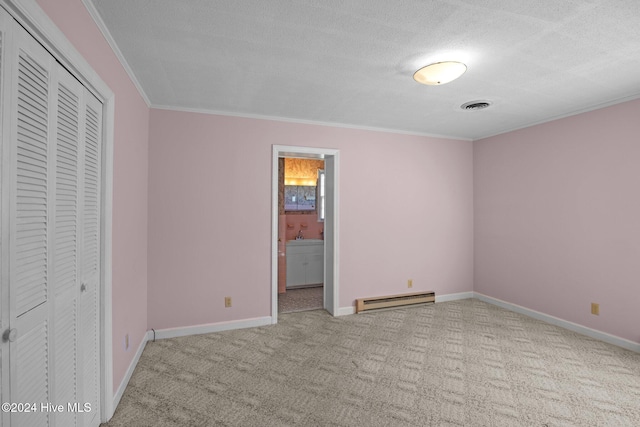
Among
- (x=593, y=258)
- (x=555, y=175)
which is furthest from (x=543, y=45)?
(x=593, y=258)

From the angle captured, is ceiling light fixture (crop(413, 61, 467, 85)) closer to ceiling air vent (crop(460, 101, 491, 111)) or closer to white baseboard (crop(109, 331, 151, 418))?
ceiling air vent (crop(460, 101, 491, 111))

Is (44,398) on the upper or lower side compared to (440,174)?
lower

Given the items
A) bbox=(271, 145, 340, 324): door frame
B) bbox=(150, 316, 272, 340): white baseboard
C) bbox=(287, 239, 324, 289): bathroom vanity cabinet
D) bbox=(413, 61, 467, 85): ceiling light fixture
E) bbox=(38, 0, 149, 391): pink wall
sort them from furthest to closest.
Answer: bbox=(287, 239, 324, 289): bathroom vanity cabinet < bbox=(271, 145, 340, 324): door frame < bbox=(150, 316, 272, 340): white baseboard < bbox=(413, 61, 467, 85): ceiling light fixture < bbox=(38, 0, 149, 391): pink wall

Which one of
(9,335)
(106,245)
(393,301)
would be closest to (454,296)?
(393,301)

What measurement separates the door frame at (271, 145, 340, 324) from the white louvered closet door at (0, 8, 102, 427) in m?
1.93

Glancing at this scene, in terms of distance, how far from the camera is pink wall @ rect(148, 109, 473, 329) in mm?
3279

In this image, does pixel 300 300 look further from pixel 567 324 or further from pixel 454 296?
pixel 567 324

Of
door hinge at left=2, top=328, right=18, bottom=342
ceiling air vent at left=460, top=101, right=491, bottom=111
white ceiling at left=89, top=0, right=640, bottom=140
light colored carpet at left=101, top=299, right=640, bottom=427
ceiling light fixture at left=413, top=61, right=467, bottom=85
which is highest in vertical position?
ceiling air vent at left=460, top=101, right=491, bottom=111

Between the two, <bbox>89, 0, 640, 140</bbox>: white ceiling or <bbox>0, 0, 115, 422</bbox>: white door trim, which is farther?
<bbox>0, 0, 115, 422</bbox>: white door trim

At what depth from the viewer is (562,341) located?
10.5ft

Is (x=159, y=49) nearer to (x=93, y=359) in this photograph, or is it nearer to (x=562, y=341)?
(x=93, y=359)

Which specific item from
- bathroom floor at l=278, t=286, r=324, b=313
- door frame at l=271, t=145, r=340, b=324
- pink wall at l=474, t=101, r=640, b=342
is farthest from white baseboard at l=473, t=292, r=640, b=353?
bathroom floor at l=278, t=286, r=324, b=313

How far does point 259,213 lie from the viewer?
142 inches

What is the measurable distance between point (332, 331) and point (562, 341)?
7.93ft
